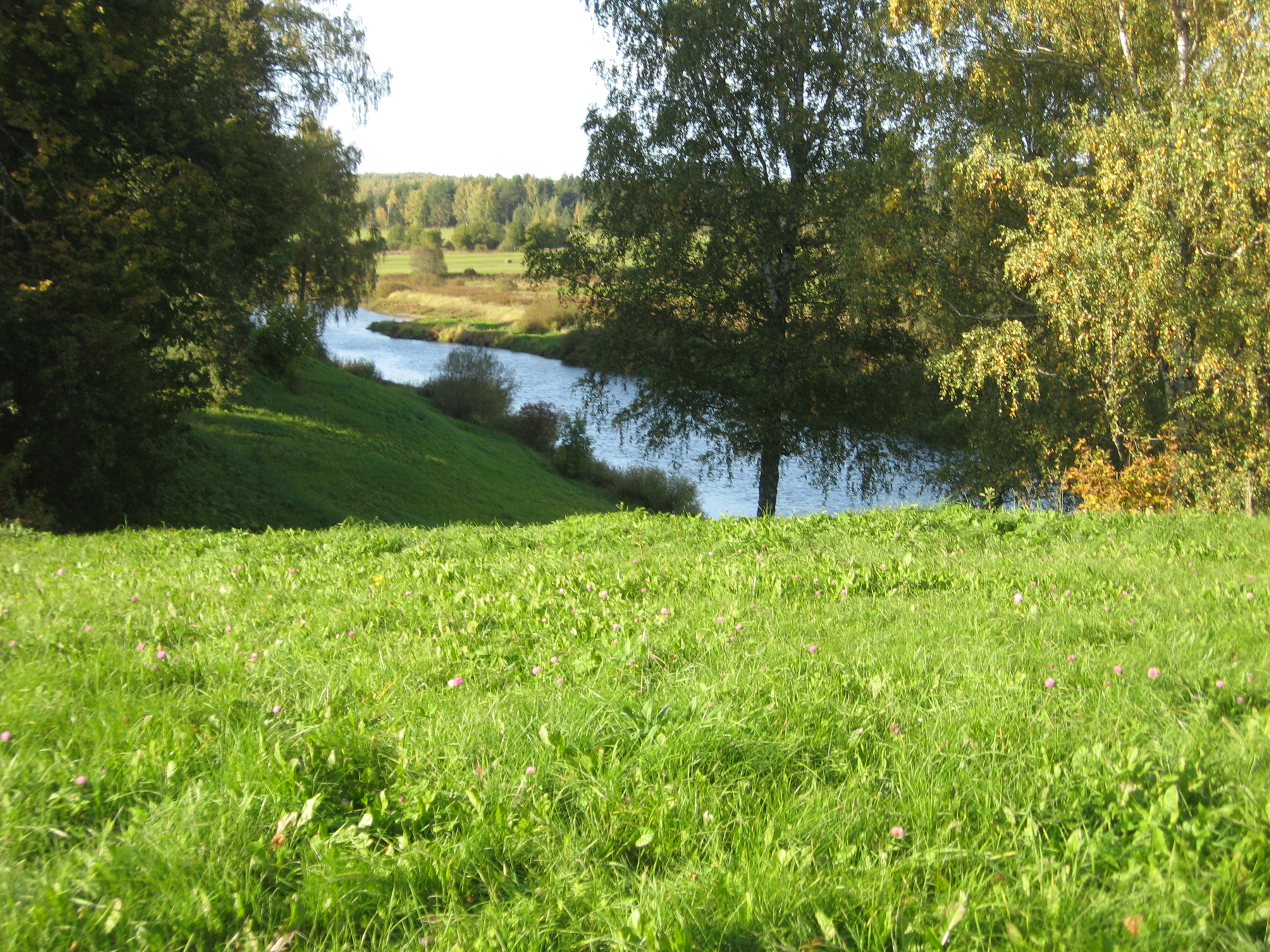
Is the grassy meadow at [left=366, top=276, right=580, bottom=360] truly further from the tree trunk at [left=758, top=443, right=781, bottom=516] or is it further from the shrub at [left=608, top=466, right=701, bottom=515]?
the tree trunk at [left=758, top=443, right=781, bottom=516]

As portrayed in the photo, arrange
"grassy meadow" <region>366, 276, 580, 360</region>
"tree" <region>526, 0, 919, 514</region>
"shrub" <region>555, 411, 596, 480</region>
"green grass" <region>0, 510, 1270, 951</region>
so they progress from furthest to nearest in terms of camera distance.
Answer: "grassy meadow" <region>366, 276, 580, 360</region> → "shrub" <region>555, 411, 596, 480</region> → "tree" <region>526, 0, 919, 514</region> → "green grass" <region>0, 510, 1270, 951</region>

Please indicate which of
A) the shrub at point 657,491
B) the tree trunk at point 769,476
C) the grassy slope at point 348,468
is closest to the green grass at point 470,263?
the grassy slope at point 348,468

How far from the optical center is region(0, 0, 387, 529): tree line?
12.5 metres

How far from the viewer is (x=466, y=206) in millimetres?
111875

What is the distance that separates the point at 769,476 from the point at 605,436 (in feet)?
75.9

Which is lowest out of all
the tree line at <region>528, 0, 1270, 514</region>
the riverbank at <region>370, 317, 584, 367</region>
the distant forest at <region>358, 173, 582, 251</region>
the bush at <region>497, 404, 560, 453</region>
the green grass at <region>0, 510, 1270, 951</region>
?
the bush at <region>497, 404, 560, 453</region>

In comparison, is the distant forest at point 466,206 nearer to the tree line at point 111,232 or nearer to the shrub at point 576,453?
the shrub at point 576,453

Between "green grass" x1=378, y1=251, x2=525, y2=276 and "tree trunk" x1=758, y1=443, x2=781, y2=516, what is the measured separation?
62.7 m

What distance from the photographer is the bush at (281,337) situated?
2817cm

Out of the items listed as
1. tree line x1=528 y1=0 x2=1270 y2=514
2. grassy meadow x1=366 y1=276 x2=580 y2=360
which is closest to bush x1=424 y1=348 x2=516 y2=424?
grassy meadow x1=366 y1=276 x2=580 y2=360

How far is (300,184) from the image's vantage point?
1966cm

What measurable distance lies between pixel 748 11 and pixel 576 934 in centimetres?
2075

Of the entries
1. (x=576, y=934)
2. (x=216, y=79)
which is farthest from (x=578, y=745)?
(x=216, y=79)

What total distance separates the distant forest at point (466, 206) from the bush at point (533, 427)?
35.1 meters
